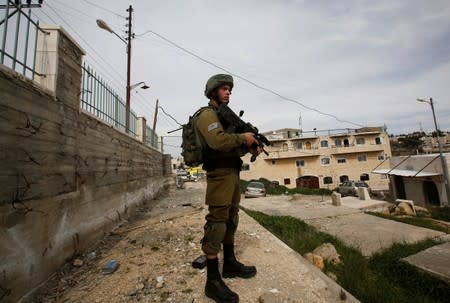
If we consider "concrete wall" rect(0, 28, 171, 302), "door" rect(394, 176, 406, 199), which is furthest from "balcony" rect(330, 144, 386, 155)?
"concrete wall" rect(0, 28, 171, 302)

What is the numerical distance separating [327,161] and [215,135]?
3572 cm

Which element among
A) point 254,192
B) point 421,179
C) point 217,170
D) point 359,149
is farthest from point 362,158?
point 217,170

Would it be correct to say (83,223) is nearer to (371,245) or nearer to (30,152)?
(30,152)

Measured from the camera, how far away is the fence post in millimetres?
2695

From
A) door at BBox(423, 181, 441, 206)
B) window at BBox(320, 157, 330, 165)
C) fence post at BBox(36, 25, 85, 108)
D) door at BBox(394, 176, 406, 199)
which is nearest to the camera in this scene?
fence post at BBox(36, 25, 85, 108)

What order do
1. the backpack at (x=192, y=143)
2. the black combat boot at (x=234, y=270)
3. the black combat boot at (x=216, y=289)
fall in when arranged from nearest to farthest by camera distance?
the black combat boot at (x=216, y=289), the backpack at (x=192, y=143), the black combat boot at (x=234, y=270)

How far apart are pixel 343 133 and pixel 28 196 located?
3838 centimetres

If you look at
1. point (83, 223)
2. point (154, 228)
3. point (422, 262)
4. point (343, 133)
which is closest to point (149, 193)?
point (154, 228)

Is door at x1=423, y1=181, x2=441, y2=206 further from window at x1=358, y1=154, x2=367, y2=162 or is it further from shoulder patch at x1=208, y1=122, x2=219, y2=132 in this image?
shoulder patch at x1=208, y1=122, x2=219, y2=132

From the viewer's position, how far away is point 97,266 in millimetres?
2766

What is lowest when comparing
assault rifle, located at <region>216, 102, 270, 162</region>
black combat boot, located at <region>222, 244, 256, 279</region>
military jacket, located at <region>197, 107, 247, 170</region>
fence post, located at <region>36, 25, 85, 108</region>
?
black combat boot, located at <region>222, 244, 256, 279</region>

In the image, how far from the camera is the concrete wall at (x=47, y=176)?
1.92m

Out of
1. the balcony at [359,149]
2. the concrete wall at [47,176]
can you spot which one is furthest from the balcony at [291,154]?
the concrete wall at [47,176]

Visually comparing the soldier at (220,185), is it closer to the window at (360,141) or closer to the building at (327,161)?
the building at (327,161)
